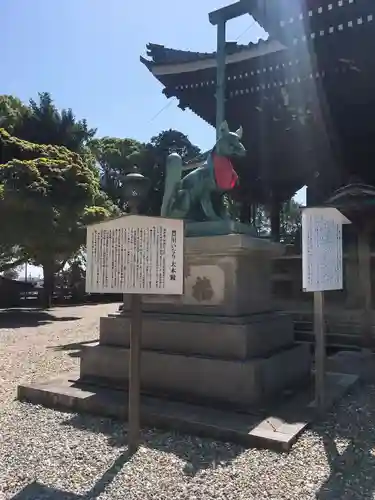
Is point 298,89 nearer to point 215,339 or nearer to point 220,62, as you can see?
point 220,62

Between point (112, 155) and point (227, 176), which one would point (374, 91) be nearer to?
point (227, 176)

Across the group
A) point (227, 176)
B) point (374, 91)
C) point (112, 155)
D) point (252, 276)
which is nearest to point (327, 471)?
point (252, 276)

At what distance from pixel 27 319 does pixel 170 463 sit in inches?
412

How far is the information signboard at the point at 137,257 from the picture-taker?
2.97 meters

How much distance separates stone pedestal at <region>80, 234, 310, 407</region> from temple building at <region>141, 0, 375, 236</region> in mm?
3730

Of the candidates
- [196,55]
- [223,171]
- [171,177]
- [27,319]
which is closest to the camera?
[223,171]

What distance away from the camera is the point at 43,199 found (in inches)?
452

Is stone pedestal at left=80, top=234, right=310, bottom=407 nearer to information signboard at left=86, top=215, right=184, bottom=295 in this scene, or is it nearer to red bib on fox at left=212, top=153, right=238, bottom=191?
red bib on fox at left=212, top=153, right=238, bottom=191

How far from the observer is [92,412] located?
3.74 meters

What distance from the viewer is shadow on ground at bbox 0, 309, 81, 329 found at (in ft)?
36.8

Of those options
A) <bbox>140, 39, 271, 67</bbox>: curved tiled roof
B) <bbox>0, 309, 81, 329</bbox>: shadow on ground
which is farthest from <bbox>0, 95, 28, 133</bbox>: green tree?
<bbox>140, 39, 271, 67</bbox>: curved tiled roof

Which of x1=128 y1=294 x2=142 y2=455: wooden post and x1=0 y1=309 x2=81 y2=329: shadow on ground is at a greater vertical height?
x1=128 y1=294 x2=142 y2=455: wooden post

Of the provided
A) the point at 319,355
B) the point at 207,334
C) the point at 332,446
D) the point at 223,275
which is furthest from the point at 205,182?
the point at 332,446

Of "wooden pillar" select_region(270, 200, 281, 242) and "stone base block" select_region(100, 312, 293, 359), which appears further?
"wooden pillar" select_region(270, 200, 281, 242)
